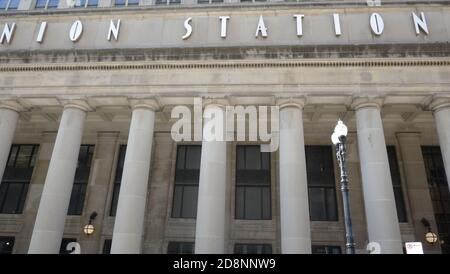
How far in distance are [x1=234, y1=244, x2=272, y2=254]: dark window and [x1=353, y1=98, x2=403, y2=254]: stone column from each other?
7362 millimetres

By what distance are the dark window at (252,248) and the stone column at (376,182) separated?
7.36 m

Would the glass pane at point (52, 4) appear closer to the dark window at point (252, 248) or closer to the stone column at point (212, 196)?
the stone column at point (212, 196)

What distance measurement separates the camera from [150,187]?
25.1m

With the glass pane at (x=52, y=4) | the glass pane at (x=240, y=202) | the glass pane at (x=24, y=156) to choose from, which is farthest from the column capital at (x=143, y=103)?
the glass pane at (x=52, y=4)

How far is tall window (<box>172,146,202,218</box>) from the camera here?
2462cm

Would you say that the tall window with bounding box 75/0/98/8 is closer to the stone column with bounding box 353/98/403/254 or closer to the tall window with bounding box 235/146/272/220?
the tall window with bounding box 235/146/272/220

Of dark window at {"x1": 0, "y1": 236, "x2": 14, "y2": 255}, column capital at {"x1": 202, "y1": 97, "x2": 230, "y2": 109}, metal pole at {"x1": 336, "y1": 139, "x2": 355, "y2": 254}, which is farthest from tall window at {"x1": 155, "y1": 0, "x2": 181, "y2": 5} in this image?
dark window at {"x1": 0, "y1": 236, "x2": 14, "y2": 255}

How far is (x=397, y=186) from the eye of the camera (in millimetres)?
24859

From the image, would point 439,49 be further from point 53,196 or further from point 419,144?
point 53,196

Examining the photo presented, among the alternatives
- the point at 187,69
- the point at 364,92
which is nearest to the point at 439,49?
the point at 364,92

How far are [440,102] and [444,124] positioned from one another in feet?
4.08

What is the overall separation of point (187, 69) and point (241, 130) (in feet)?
21.2
